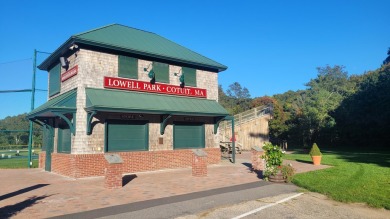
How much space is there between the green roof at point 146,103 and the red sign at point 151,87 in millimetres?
279

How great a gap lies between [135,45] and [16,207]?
36.3 ft

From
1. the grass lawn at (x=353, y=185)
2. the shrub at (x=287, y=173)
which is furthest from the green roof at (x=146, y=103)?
the grass lawn at (x=353, y=185)

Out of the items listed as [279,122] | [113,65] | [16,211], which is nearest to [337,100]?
[279,122]

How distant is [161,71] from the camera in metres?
17.9

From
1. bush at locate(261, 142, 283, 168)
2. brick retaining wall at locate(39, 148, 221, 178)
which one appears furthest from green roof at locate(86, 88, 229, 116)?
bush at locate(261, 142, 283, 168)

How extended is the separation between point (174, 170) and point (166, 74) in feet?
19.1

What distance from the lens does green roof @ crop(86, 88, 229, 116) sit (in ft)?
47.3

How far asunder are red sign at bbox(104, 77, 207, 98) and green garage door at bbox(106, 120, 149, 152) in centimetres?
193

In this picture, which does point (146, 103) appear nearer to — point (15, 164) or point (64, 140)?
point (64, 140)

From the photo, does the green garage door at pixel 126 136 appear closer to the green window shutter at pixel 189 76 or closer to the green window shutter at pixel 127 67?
the green window shutter at pixel 127 67

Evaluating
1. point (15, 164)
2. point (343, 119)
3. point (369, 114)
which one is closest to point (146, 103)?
point (15, 164)

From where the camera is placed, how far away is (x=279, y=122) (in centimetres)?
3841

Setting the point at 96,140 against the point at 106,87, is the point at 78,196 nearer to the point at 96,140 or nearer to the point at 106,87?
the point at 96,140

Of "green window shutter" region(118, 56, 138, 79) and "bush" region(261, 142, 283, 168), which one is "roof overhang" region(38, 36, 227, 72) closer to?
"green window shutter" region(118, 56, 138, 79)
